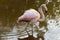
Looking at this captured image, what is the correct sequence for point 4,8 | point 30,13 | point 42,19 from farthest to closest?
point 4,8, point 42,19, point 30,13

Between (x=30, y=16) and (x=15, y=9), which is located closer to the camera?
(x=30, y=16)

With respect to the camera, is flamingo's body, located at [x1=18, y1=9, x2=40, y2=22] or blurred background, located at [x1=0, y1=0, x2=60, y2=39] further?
blurred background, located at [x1=0, y1=0, x2=60, y2=39]

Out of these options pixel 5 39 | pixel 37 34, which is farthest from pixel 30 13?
pixel 5 39

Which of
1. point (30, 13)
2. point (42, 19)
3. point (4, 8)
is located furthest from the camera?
point (4, 8)

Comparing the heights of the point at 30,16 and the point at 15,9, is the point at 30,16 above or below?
below

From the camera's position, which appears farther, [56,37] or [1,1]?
[1,1]

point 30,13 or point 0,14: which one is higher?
point 0,14

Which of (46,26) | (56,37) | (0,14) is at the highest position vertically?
(0,14)

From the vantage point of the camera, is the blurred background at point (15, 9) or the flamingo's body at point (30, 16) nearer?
the flamingo's body at point (30, 16)

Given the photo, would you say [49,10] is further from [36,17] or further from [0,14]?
[0,14]

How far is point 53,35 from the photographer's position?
2180 millimetres

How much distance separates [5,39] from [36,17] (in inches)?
16.4

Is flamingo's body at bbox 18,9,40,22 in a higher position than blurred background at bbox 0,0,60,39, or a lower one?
lower

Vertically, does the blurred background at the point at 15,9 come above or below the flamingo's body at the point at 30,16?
above
